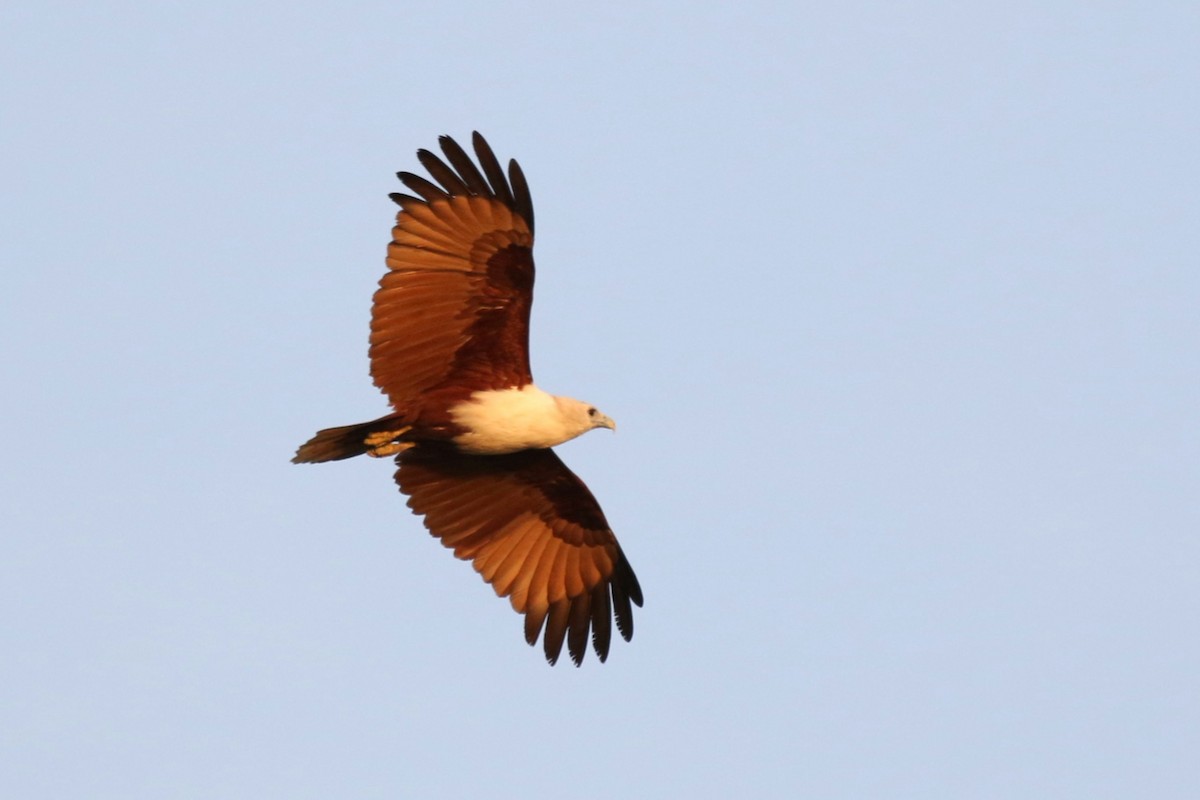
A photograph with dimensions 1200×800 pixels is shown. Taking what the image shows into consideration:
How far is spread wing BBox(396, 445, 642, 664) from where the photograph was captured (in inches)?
666

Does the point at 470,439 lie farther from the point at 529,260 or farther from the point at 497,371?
the point at 529,260

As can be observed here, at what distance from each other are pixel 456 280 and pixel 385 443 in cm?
150

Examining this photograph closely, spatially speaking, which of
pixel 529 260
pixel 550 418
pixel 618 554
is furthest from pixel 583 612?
pixel 529 260

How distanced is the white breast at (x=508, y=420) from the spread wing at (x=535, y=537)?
63 cm

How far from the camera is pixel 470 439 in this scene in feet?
52.6

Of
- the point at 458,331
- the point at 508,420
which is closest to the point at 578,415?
the point at 508,420

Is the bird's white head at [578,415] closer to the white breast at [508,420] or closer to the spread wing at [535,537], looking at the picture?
the white breast at [508,420]

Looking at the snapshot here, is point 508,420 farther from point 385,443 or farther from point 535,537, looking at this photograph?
point 535,537

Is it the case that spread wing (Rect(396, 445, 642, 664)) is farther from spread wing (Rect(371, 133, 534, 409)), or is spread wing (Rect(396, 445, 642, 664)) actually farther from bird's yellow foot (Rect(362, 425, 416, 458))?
spread wing (Rect(371, 133, 534, 409))

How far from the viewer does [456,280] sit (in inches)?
625

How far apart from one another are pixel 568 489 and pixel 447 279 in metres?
2.38

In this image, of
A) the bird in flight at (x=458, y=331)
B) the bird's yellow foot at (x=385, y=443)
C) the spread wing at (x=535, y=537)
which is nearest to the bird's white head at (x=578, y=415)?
the bird in flight at (x=458, y=331)

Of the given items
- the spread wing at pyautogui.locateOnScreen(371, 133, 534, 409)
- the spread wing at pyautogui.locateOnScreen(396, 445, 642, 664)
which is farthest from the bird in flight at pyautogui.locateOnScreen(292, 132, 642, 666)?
the spread wing at pyautogui.locateOnScreen(396, 445, 642, 664)

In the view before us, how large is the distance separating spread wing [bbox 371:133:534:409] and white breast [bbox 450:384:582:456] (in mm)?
178
